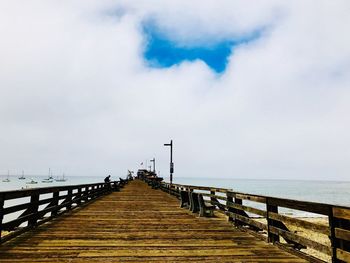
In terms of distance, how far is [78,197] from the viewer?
1611 centimetres

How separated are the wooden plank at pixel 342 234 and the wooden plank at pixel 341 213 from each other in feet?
0.66

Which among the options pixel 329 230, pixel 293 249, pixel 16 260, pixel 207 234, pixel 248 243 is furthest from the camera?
Answer: pixel 207 234

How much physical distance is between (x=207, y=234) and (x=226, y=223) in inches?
90.0

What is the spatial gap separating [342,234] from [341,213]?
1.05 ft

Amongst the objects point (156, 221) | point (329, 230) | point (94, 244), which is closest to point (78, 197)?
point (156, 221)

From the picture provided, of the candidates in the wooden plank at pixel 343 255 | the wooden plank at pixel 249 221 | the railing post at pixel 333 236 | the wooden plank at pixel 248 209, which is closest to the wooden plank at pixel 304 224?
the railing post at pixel 333 236

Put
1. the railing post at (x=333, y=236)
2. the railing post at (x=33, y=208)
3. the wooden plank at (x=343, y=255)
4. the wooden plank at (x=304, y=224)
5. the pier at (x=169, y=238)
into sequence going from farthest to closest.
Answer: the railing post at (x=33, y=208)
the pier at (x=169, y=238)
the wooden plank at (x=304, y=224)
the railing post at (x=333, y=236)
the wooden plank at (x=343, y=255)

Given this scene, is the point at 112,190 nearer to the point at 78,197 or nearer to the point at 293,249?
the point at 78,197

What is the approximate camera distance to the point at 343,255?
4965mm

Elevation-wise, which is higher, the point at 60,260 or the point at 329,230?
the point at 329,230

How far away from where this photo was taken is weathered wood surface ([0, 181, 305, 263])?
6.03 m

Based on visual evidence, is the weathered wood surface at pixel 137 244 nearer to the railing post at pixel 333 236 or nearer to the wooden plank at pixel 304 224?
the wooden plank at pixel 304 224

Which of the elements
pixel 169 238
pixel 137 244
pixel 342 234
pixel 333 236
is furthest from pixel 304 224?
pixel 137 244

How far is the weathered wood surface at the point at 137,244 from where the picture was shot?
6.03 meters
